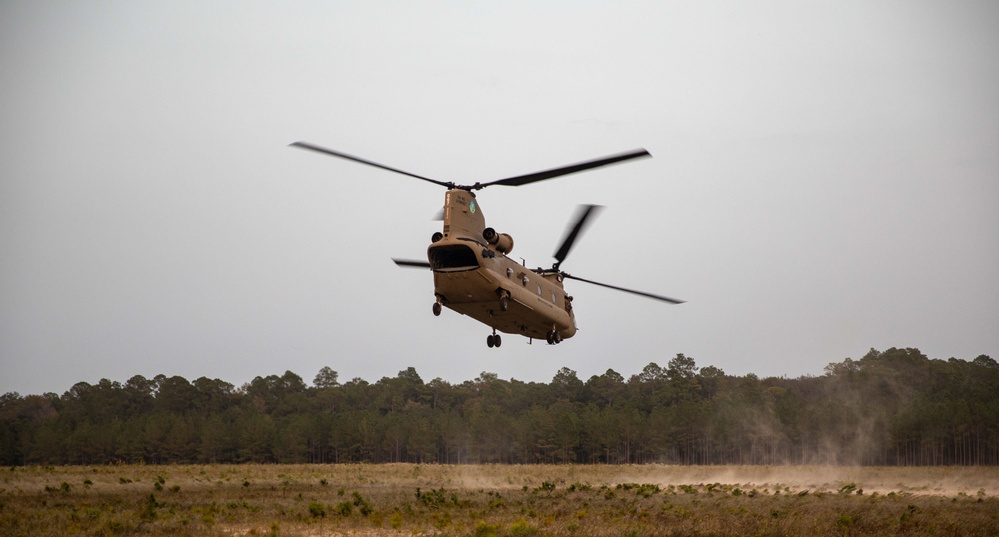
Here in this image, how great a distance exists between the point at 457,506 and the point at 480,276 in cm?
1284

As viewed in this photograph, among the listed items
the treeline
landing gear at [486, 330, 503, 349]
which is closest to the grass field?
landing gear at [486, 330, 503, 349]

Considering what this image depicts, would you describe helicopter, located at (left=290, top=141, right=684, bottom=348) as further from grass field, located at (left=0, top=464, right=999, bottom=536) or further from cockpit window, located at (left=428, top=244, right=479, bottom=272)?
grass field, located at (left=0, top=464, right=999, bottom=536)

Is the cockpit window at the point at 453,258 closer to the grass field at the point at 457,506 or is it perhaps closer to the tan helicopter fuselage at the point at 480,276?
the tan helicopter fuselage at the point at 480,276

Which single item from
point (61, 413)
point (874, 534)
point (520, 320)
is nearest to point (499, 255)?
point (520, 320)

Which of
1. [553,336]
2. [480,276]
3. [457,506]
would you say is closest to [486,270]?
[480,276]

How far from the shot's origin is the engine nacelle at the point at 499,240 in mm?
33156

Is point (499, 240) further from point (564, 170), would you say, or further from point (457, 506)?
point (457, 506)

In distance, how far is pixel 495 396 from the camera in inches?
5399

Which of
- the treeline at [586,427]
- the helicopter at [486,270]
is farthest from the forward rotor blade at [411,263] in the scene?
the treeline at [586,427]

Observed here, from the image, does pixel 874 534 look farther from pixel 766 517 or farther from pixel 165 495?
pixel 165 495

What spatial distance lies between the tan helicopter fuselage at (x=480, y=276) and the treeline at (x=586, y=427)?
61161mm

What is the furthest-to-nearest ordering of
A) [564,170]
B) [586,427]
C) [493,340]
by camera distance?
[586,427] → [493,340] → [564,170]

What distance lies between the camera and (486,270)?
3178cm

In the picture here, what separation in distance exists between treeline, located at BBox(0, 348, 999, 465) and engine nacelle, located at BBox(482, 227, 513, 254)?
63.5 m
